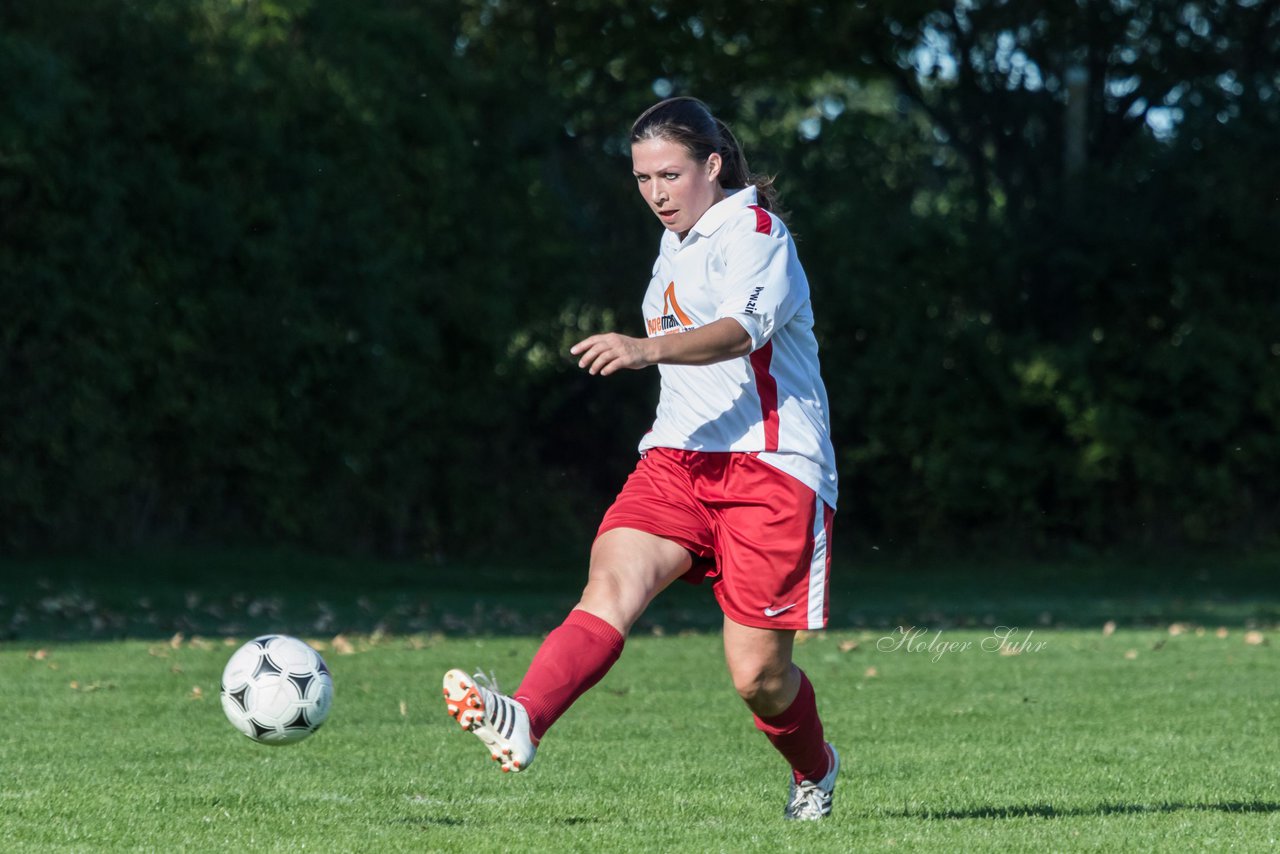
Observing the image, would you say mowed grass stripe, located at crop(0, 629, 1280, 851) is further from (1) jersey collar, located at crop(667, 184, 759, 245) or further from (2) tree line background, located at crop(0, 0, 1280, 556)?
(2) tree line background, located at crop(0, 0, 1280, 556)

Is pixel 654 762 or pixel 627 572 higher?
pixel 627 572

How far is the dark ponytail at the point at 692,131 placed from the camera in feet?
16.9

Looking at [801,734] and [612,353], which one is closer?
[612,353]

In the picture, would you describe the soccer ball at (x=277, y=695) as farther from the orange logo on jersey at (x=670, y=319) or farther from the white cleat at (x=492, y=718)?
the orange logo on jersey at (x=670, y=319)

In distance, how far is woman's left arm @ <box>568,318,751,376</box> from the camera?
4551 millimetres

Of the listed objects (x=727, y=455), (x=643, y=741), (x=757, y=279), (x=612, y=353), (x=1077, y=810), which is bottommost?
(x=643, y=741)

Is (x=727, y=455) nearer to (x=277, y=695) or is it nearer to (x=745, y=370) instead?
(x=745, y=370)

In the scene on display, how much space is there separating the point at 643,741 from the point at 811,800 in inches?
85.9

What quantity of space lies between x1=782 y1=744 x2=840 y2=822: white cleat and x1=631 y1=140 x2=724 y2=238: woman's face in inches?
70.2

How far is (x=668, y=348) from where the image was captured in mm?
4703

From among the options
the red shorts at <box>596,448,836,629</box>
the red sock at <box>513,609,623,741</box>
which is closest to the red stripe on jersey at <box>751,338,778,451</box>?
the red shorts at <box>596,448,836,629</box>

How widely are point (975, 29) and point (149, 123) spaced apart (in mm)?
11559

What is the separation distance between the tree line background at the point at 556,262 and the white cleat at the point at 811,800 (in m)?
12.3

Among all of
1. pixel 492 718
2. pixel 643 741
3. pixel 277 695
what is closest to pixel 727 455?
pixel 492 718
